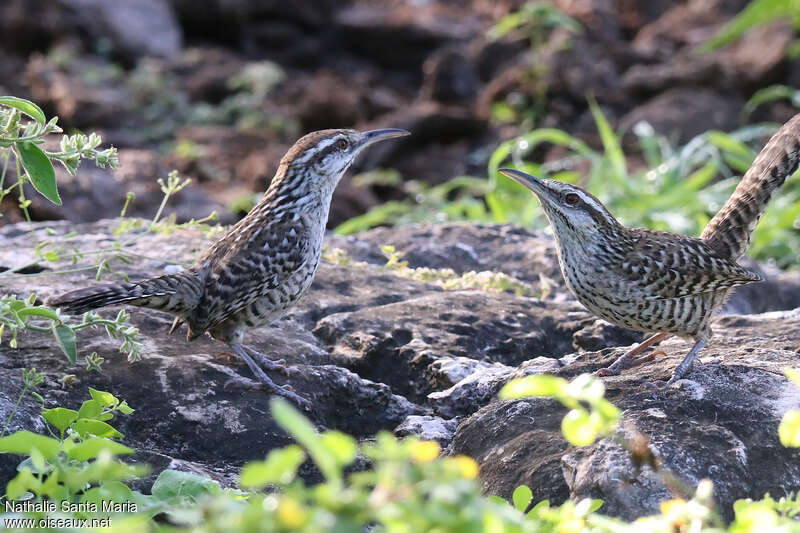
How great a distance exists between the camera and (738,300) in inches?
252

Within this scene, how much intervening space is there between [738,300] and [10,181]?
17.4ft

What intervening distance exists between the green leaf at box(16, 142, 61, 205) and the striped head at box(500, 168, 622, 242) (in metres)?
2.17

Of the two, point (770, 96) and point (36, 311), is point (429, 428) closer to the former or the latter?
point (36, 311)

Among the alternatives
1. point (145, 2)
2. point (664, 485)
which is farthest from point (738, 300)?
point (145, 2)

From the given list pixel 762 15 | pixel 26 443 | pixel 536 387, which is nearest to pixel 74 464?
pixel 26 443

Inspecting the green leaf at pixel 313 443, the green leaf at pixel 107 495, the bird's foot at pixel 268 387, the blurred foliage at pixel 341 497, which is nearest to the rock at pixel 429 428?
the bird's foot at pixel 268 387

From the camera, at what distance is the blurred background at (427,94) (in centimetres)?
922

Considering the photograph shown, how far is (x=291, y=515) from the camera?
182 centimetres

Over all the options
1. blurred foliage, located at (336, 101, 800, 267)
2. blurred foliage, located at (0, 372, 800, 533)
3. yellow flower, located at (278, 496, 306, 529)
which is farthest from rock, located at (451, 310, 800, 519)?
blurred foliage, located at (336, 101, 800, 267)

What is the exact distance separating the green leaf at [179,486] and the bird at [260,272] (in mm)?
1322

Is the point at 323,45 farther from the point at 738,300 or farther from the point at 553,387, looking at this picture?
the point at 553,387

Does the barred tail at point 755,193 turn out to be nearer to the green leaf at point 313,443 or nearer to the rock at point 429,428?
the rock at point 429,428

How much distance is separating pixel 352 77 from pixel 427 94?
3.78 feet

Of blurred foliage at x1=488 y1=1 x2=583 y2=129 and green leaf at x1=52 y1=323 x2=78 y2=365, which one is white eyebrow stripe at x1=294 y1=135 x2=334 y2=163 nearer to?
green leaf at x1=52 y1=323 x2=78 y2=365
